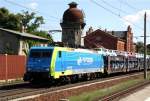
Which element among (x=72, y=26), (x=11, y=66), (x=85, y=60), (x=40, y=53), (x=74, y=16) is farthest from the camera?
(x=74, y=16)

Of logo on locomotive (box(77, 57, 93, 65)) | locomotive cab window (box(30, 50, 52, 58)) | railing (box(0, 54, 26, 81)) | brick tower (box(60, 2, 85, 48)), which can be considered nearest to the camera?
locomotive cab window (box(30, 50, 52, 58))

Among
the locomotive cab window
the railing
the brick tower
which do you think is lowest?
the railing

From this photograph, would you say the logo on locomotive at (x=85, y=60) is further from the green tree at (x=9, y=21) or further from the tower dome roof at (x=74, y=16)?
the tower dome roof at (x=74, y=16)

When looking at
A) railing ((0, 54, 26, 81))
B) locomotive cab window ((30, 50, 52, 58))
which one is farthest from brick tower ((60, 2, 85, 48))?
locomotive cab window ((30, 50, 52, 58))

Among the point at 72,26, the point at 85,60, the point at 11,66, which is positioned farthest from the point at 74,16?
the point at 85,60

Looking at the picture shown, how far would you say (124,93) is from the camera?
27.1m

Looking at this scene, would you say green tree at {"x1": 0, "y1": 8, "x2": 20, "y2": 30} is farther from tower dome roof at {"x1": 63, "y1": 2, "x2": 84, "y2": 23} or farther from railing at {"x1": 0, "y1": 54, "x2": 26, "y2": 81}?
railing at {"x1": 0, "y1": 54, "x2": 26, "y2": 81}

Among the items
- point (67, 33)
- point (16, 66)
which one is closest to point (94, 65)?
point (16, 66)

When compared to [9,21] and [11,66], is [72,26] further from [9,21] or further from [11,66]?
[11,66]

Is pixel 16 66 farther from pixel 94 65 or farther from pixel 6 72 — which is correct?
pixel 94 65

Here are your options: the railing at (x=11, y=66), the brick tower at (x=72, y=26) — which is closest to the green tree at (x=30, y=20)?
the brick tower at (x=72, y=26)

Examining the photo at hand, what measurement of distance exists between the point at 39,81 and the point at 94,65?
10885mm

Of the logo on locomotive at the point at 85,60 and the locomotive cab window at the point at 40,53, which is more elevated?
the locomotive cab window at the point at 40,53

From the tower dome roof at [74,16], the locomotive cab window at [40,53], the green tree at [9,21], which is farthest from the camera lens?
the tower dome roof at [74,16]
